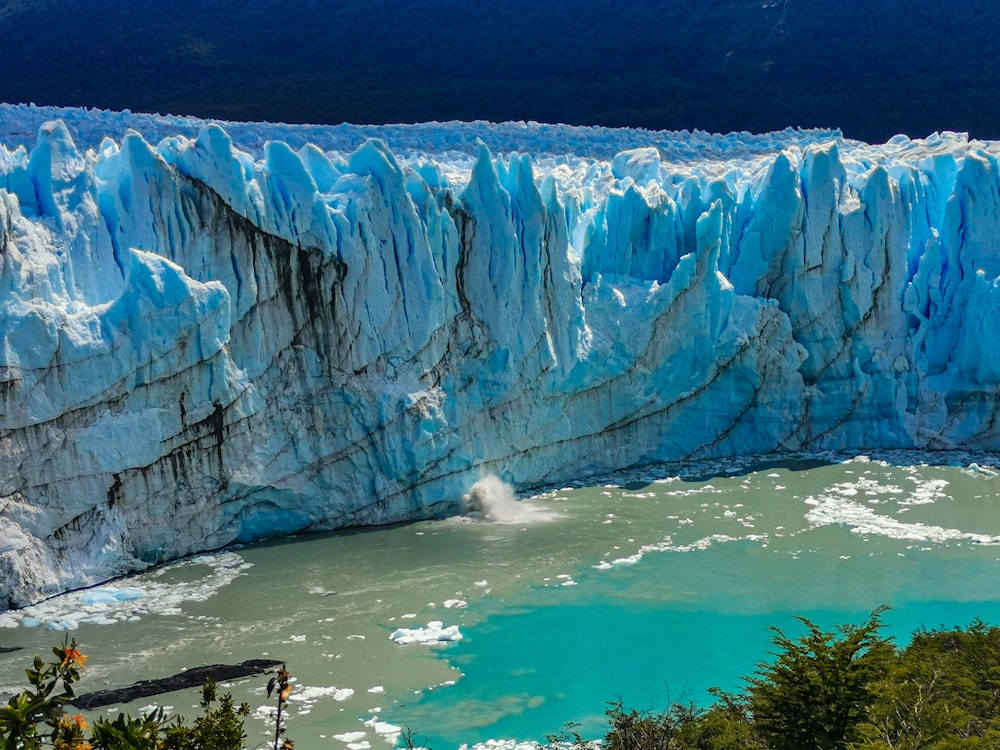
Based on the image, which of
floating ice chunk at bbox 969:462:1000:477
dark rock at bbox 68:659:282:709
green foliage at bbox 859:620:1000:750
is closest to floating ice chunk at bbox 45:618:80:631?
dark rock at bbox 68:659:282:709

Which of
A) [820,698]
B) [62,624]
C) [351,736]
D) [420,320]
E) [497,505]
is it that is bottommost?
[351,736]

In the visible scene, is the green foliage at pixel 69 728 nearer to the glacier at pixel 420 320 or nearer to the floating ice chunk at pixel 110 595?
the floating ice chunk at pixel 110 595

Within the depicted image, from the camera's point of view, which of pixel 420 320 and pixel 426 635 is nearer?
pixel 426 635

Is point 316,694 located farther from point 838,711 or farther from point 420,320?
point 420,320

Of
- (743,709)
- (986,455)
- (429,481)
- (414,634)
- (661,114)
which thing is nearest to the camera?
(743,709)

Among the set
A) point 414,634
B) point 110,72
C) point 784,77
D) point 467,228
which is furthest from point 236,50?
point 414,634

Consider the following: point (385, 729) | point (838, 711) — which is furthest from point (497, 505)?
point (838, 711)

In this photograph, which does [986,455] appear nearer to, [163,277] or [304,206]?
[304,206]
